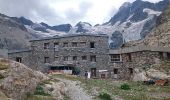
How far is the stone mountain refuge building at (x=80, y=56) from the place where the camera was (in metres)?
80.6

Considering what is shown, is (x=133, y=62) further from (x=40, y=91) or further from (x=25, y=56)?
(x=40, y=91)

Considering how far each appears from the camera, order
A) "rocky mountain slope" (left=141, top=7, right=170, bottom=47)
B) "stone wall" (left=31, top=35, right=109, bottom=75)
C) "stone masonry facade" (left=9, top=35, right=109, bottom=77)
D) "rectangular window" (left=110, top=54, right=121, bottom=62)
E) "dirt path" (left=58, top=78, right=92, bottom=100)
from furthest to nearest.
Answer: "stone masonry facade" (left=9, top=35, right=109, bottom=77) → "stone wall" (left=31, top=35, right=109, bottom=75) → "rectangular window" (left=110, top=54, right=121, bottom=62) → "rocky mountain slope" (left=141, top=7, right=170, bottom=47) → "dirt path" (left=58, top=78, right=92, bottom=100)

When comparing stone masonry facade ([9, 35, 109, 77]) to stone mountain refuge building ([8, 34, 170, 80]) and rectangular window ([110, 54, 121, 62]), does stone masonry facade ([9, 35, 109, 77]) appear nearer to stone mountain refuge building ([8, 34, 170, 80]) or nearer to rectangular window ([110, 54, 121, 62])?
stone mountain refuge building ([8, 34, 170, 80])

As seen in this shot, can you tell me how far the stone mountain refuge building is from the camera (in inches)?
3174

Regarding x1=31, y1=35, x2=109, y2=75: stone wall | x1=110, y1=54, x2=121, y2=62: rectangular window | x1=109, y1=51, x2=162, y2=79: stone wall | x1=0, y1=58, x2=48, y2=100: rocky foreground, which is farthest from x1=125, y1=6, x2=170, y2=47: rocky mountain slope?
x1=0, y1=58, x2=48, y2=100: rocky foreground

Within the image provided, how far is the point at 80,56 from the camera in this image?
82062mm

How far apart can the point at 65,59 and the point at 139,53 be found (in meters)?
18.7

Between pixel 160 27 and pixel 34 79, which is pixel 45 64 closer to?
pixel 160 27

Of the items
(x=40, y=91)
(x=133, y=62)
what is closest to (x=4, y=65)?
(x=40, y=91)

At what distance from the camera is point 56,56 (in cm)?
8369

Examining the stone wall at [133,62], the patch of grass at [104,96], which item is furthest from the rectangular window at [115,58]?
the patch of grass at [104,96]

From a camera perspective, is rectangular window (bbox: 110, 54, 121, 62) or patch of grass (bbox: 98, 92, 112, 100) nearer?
patch of grass (bbox: 98, 92, 112, 100)

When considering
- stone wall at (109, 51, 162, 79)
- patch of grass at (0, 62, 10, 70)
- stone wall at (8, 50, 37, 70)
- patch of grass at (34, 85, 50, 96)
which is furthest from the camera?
stone wall at (8, 50, 37, 70)

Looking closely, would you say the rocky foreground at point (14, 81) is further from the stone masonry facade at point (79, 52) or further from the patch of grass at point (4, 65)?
the stone masonry facade at point (79, 52)
